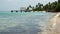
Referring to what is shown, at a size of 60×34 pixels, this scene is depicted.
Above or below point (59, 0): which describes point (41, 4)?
below

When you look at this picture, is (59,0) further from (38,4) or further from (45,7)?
(38,4)

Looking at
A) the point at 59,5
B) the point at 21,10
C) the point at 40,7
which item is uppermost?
the point at 59,5

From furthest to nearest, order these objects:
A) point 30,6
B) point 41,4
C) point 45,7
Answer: point 30,6
point 41,4
point 45,7

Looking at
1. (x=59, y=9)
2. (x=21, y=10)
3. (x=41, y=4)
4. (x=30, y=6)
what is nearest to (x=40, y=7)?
(x=41, y=4)

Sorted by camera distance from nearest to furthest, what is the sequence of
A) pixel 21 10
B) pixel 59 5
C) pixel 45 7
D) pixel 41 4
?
pixel 59 5 < pixel 45 7 < pixel 41 4 < pixel 21 10

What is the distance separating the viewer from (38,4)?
14262cm

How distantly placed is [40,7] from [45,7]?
28.4 ft

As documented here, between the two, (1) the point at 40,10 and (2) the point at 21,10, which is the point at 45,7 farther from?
(2) the point at 21,10

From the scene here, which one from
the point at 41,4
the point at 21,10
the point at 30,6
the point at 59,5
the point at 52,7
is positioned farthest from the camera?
the point at 21,10

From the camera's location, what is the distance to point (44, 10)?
13650cm

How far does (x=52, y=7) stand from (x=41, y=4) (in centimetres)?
2506

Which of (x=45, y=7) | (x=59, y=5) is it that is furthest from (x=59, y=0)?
(x=45, y=7)

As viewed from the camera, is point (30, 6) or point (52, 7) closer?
point (52, 7)

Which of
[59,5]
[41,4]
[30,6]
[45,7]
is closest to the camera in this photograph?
[59,5]
